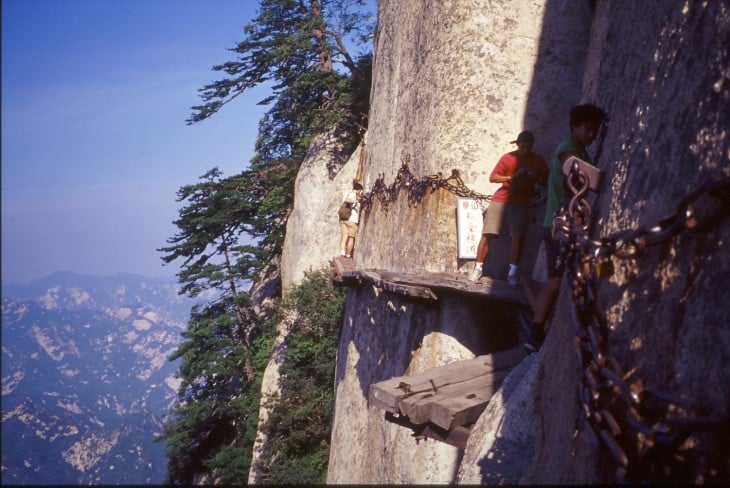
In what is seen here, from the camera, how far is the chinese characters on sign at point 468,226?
18.2 feet

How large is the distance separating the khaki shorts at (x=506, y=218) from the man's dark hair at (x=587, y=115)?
2.17 metres

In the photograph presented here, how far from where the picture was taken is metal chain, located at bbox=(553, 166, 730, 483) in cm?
128

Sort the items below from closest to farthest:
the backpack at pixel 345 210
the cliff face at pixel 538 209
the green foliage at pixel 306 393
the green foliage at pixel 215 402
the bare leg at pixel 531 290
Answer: the cliff face at pixel 538 209
the bare leg at pixel 531 290
the backpack at pixel 345 210
the green foliage at pixel 306 393
the green foliage at pixel 215 402

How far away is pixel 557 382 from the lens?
2.29 metres

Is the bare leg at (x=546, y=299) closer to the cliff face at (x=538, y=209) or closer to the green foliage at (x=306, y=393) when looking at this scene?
the cliff face at (x=538, y=209)

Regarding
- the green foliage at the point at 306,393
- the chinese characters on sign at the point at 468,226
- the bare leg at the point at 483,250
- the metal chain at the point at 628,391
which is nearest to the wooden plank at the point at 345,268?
the chinese characters on sign at the point at 468,226

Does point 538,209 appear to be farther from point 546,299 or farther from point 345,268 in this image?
point 345,268

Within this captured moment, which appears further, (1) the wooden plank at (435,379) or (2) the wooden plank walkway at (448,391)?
(1) the wooden plank at (435,379)

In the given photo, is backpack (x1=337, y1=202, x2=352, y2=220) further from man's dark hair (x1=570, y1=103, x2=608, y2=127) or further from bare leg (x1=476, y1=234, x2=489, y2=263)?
man's dark hair (x1=570, y1=103, x2=608, y2=127)

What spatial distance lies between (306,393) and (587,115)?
13.5m

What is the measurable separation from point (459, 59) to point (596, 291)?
190 inches

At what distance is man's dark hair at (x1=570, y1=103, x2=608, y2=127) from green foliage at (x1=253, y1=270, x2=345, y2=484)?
41.0 ft

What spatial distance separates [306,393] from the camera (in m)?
14.4

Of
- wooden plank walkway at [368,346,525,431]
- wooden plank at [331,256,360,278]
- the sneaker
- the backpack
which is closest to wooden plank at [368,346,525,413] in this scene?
wooden plank walkway at [368,346,525,431]
